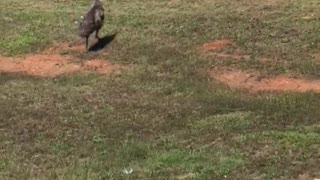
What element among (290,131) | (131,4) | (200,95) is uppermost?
(290,131)

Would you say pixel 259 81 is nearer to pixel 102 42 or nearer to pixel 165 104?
pixel 165 104

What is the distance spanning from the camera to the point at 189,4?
17.4 metres

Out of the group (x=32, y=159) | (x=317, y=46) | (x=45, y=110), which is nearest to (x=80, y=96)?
(x=45, y=110)

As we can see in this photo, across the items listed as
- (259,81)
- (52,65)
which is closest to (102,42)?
(52,65)

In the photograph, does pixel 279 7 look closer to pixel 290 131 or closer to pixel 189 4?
pixel 189 4

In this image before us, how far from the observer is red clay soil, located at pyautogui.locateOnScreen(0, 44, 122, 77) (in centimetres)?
1370

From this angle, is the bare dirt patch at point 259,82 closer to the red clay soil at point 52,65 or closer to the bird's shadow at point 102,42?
the red clay soil at point 52,65

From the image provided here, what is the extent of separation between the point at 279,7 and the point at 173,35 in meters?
2.74

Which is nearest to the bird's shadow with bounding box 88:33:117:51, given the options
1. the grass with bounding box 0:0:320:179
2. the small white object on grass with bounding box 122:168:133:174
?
the grass with bounding box 0:0:320:179

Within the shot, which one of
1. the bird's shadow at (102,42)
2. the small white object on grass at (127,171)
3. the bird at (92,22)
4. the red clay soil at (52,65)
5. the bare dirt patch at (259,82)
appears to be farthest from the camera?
the bird's shadow at (102,42)

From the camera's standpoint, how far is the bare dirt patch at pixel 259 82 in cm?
1194

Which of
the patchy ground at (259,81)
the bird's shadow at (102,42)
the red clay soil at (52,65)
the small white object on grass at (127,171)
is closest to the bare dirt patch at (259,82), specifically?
the patchy ground at (259,81)

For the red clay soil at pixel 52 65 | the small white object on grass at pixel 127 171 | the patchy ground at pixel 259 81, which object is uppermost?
the small white object on grass at pixel 127 171

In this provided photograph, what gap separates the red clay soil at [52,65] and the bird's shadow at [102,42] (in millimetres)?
253
